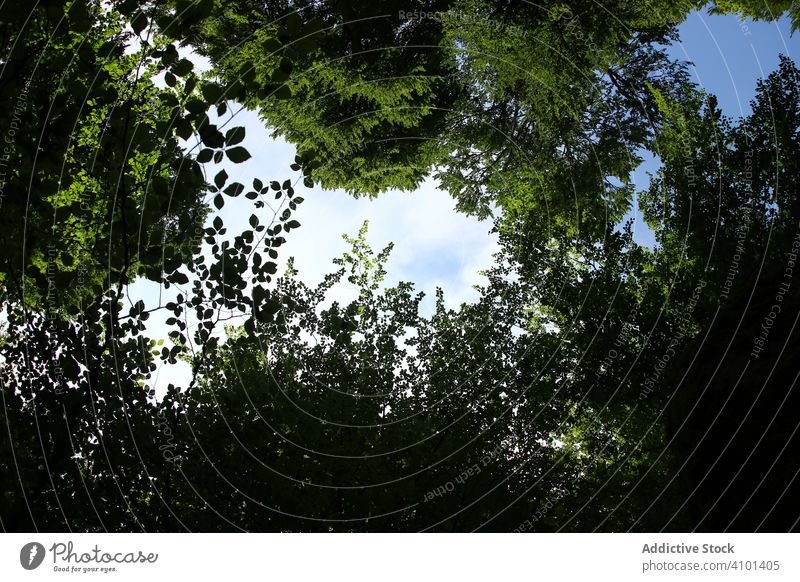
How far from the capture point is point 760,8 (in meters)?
13.9

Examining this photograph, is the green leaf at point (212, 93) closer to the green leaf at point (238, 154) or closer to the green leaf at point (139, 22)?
the green leaf at point (238, 154)

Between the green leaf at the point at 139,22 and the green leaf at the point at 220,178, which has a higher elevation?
the green leaf at the point at 139,22

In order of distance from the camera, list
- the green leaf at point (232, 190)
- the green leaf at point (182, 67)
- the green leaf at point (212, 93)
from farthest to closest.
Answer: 1. the green leaf at point (232, 190)
2. the green leaf at point (182, 67)
3. the green leaf at point (212, 93)

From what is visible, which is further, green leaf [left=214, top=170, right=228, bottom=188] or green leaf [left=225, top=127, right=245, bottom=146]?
green leaf [left=214, top=170, right=228, bottom=188]

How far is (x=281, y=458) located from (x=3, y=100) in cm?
1152

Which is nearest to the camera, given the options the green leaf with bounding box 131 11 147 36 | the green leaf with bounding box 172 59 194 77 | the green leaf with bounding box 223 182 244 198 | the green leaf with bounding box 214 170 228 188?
the green leaf with bounding box 131 11 147 36

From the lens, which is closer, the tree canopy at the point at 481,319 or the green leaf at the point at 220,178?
the green leaf at the point at 220,178

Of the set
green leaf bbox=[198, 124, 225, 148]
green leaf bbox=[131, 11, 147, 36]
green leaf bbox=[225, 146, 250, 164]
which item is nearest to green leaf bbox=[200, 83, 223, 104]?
green leaf bbox=[198, 124, 225, 148]

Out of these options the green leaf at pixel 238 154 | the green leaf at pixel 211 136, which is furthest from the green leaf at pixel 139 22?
the green leaf at pixel 238 154

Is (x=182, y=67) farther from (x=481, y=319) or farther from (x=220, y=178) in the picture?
(x=481, y=319)

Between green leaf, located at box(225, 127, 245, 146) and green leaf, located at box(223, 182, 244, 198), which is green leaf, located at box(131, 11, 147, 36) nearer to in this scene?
green leaf, located at box(225, 127, 245, 146)

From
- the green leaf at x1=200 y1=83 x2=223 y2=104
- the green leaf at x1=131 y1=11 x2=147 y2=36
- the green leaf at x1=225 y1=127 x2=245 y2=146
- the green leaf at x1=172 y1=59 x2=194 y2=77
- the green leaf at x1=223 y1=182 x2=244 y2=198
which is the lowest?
the green leaf at x1=225 y1=127 x2=245 y2=146

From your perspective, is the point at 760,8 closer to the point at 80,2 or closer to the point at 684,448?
the point at 684,448

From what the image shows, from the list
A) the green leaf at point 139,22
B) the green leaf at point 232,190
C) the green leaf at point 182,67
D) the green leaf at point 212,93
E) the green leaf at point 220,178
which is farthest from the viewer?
the green leaf at point 232,190
